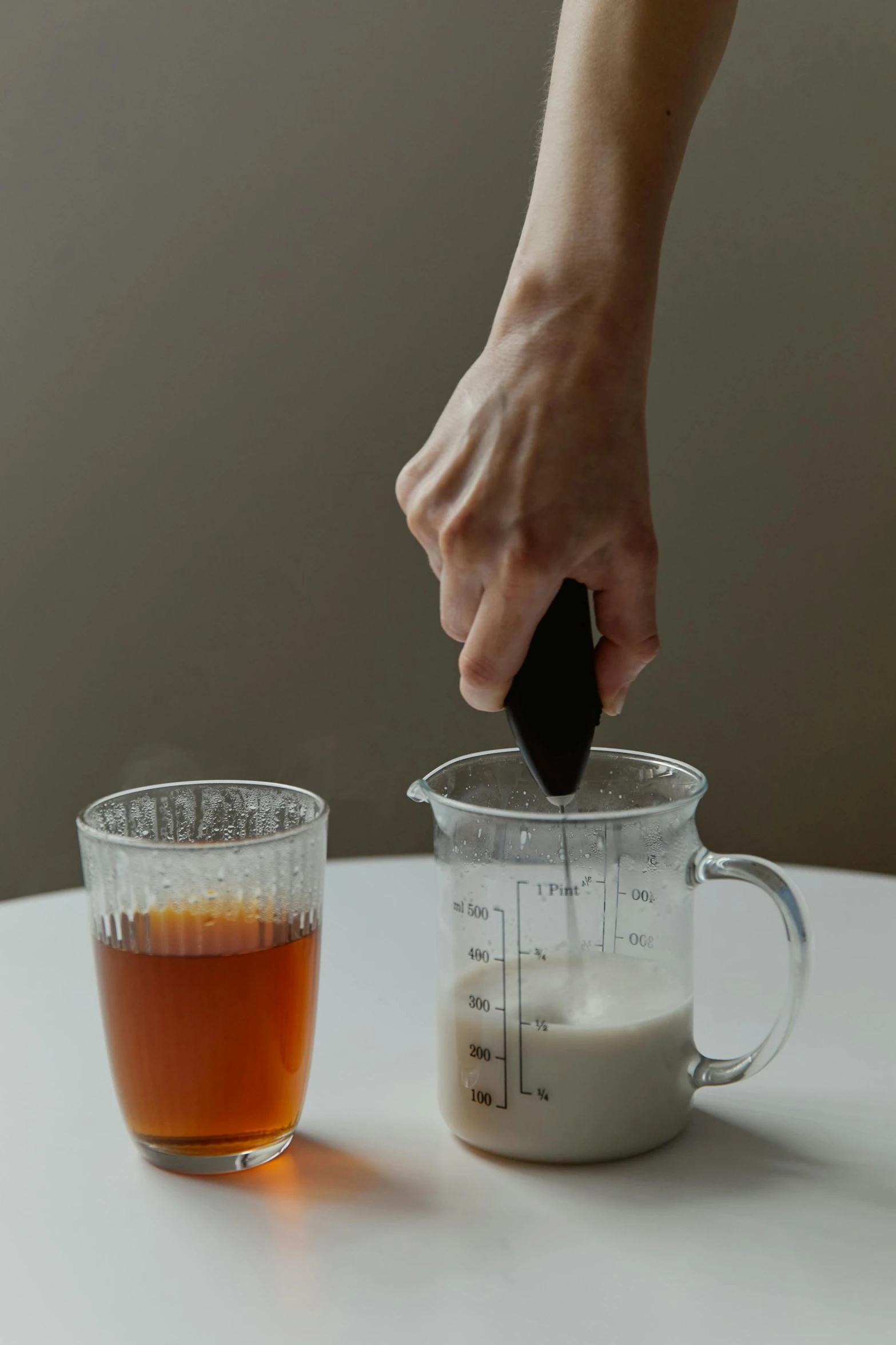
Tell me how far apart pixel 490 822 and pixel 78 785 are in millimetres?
1672

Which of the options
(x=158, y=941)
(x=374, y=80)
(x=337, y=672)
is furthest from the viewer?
Answer: (x=337, y=672)

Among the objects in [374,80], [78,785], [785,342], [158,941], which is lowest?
[78,785]

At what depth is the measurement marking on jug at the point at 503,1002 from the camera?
0.62m

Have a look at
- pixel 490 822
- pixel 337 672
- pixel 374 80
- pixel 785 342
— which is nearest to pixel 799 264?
pixel 785 342

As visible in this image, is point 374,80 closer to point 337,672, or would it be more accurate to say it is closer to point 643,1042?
point 337,672

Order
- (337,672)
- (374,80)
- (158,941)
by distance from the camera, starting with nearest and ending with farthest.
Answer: (158,941) < (374,80) < (337,672)

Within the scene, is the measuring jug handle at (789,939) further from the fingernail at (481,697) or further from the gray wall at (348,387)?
the gray wall at (348,387)

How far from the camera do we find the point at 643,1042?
2.01 ft

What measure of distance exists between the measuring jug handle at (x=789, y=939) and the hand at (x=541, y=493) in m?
0.11

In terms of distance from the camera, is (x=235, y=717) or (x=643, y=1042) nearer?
(x=643, y=1042)

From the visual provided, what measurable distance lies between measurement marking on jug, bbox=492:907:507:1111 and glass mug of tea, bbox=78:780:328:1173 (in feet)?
0.31

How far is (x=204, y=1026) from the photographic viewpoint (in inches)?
23.7

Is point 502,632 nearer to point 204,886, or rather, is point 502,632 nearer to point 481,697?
point 481,697

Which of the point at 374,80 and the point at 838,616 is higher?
the point at 374,80
